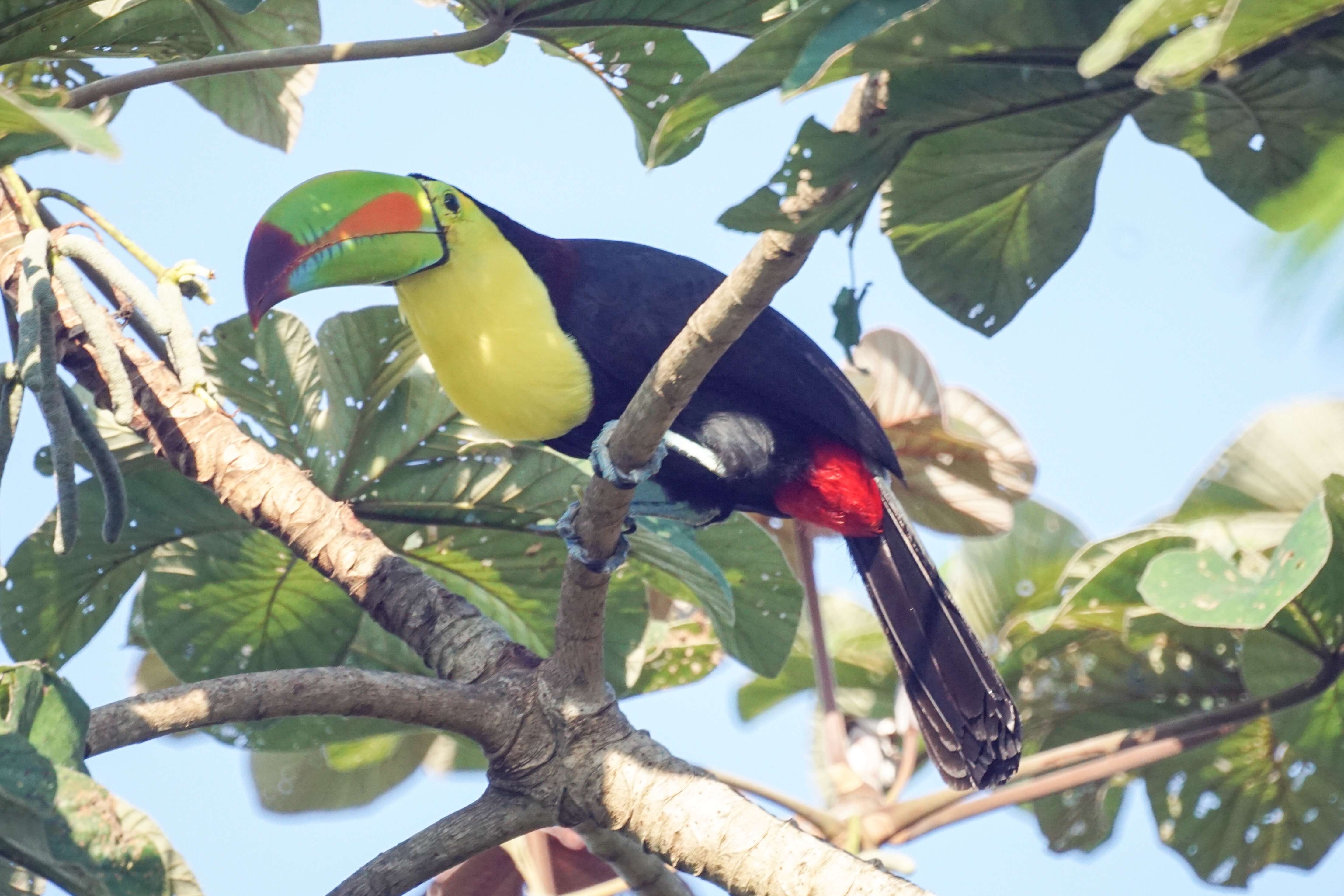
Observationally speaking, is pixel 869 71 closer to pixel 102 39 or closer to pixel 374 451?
pixel 102 39

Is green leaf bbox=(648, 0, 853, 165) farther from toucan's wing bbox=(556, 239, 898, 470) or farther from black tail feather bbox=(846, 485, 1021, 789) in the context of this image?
black tail feather bbox=(846, 485, 1021, 789)

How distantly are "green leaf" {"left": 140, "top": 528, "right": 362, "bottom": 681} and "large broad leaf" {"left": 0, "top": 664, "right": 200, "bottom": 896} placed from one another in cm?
100

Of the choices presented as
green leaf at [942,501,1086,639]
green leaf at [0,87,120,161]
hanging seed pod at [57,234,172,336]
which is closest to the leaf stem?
hanging seed pod at [57,234,172,336]

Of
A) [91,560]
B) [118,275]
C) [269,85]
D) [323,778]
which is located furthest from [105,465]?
[323,778]

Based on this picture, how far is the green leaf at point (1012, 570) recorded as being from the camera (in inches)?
124

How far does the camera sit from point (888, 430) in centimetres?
297

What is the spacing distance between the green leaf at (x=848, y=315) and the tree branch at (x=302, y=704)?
730mm

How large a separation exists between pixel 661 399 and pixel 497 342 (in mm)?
779

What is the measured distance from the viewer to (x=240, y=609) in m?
2.57

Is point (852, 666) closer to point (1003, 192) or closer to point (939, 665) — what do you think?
point (939, 665)

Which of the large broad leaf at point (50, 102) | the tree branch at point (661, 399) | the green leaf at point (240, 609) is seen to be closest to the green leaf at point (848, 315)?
the tree branch at point (661, 399)

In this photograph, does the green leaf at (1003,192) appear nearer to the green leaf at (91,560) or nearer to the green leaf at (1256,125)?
the green leaf at (1256,125)

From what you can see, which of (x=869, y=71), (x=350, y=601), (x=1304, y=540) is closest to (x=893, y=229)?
(x=869, y=71)

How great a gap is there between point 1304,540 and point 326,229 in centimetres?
A: 166
